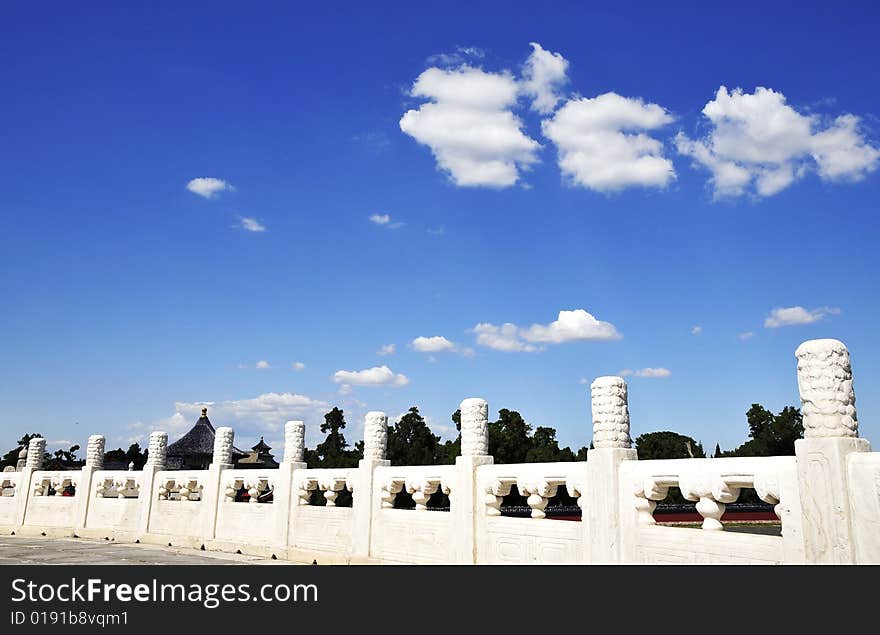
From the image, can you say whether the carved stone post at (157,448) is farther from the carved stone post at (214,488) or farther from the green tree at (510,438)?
the green tree at (510,438)

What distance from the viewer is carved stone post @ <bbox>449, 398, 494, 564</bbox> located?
25.8 feet

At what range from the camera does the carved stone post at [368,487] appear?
9164mm

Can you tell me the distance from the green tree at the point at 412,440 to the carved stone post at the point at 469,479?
1206cm

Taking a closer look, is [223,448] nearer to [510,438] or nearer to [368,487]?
[368,487]

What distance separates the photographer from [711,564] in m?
5.69

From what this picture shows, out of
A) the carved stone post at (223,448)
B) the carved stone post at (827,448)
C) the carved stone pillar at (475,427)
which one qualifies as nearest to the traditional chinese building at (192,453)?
the carved stone post at (223,448)

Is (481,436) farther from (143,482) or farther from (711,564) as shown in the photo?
(143,482)

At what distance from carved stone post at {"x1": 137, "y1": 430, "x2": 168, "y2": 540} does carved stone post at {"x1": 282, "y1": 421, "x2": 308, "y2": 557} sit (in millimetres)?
3797

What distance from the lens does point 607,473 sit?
655cm

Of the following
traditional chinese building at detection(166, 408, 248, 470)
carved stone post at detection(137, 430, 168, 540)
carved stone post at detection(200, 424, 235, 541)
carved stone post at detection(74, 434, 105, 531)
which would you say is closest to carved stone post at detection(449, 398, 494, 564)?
carved stone post at detection(200, 424, 235, 541)

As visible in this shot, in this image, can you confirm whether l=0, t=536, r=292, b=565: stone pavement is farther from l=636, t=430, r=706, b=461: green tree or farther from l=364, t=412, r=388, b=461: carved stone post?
l=636, t=430, r=706, b=461: green tree
